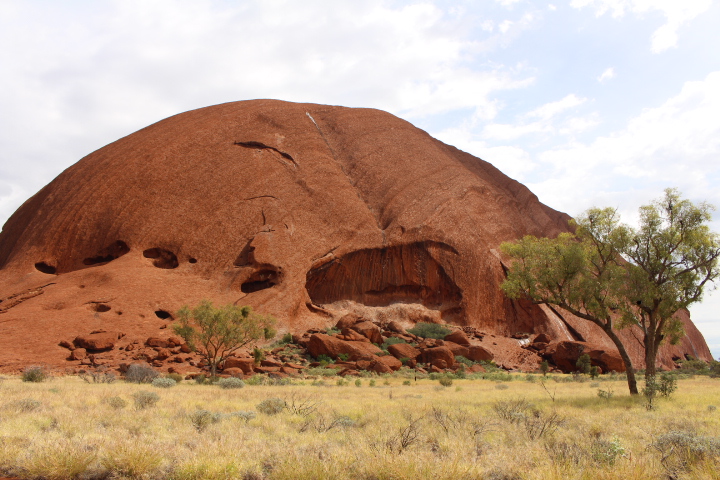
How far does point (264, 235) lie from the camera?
33094 millimetres

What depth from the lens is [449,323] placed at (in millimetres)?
33312

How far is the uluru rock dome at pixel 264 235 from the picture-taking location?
2911 cm

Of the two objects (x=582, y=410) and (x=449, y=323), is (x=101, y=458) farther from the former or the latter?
(x=449, y=323)

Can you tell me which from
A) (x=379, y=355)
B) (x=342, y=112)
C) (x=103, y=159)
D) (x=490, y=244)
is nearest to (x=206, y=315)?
(x=379, y=355)

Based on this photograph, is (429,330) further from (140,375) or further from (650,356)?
Result: (140,375)

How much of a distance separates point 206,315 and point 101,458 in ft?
48.5

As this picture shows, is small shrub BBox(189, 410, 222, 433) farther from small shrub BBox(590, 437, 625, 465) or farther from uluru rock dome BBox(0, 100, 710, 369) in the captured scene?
uluru rock dome BBox(0, 100, 710, 369)

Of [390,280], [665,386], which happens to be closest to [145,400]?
[665,386]

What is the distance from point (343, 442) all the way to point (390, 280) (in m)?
27.8

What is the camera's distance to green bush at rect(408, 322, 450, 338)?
3066 cm

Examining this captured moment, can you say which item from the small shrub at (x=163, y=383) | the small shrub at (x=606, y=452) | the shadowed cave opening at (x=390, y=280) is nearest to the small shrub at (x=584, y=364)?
the shadowed cave opening at (x=390, y=280)

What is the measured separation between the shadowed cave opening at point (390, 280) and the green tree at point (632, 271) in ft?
62.4

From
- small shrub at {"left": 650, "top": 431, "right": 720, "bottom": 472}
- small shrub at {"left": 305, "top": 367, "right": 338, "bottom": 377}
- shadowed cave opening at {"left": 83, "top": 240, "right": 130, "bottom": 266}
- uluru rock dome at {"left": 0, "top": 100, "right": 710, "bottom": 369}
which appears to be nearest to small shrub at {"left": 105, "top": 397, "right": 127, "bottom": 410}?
small shrub at {"left": 650, "top": 431, "right": 720, "bottom": 472}

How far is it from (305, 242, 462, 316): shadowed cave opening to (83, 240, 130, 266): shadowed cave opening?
42.5 feet
